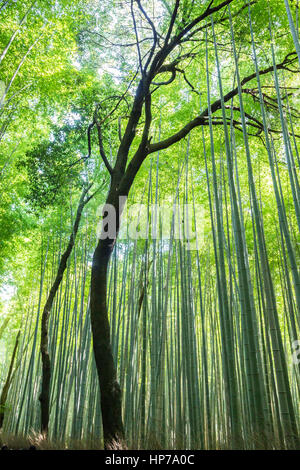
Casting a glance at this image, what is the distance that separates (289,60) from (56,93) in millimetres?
3030

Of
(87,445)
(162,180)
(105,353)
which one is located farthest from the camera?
(162,180)

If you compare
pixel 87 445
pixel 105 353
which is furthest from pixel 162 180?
pixel 87 445

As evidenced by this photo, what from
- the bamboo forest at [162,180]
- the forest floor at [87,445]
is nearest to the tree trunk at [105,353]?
the bamboo forest at [162,180]

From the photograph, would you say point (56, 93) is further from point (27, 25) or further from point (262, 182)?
point (262, 182)

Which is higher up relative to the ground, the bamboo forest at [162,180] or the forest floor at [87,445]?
the bamboo forest at [162,180]

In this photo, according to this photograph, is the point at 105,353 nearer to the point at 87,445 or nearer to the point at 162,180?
the point at 87,445

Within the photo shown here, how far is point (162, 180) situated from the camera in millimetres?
4914

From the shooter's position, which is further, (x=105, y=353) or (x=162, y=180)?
(x=162, y=180)

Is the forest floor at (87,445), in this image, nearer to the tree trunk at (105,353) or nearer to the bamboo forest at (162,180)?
the bamboo forest at (162,180)

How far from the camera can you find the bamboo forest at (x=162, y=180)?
7.10ft

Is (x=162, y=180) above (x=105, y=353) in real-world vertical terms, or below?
above

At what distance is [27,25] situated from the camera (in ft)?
12.8

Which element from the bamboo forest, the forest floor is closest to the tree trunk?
the bamboo forest

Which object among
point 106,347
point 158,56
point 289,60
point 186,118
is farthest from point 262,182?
point 106,347
